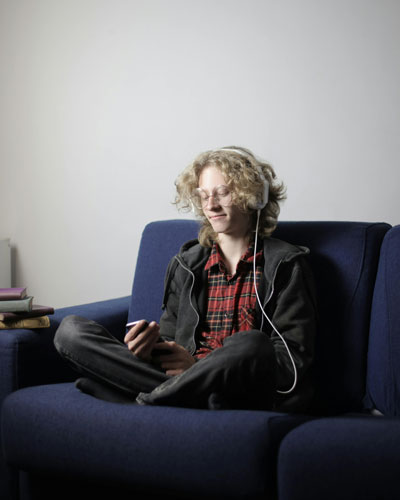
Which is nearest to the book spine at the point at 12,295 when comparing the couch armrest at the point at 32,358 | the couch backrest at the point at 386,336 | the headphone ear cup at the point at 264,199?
the couch armrest at the point at 32,358

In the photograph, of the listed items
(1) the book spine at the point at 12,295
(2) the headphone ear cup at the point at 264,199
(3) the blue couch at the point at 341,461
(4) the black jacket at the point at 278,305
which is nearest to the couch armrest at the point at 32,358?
(1) the book spine at the point at 12,295

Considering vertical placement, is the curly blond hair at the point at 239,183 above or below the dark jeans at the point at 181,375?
above

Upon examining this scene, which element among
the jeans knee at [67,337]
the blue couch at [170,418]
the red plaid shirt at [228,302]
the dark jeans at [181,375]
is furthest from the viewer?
the red plaid shirt at [228,302]

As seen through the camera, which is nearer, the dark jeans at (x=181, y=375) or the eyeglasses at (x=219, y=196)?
the dark jeans at (x=181, y=375)

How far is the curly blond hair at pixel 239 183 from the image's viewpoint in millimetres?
1866

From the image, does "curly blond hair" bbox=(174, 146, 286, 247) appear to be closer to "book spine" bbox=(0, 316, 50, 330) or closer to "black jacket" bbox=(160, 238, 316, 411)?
"black jacket" bbox=(160, 238, 316, 411)

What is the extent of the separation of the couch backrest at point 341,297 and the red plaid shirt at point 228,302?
0.21 meters

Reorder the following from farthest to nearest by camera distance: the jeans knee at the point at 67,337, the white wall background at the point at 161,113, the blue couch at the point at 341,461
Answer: the white wall background at the point at 161,113
the jeans knee at the point at 67,337
the blue couch at the point at 341,461

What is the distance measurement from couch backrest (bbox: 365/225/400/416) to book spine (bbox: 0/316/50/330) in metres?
0.97

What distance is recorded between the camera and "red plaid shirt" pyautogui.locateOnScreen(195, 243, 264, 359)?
182 cm

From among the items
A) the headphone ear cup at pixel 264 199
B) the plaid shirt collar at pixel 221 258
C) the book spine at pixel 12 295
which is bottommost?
the book spine at pixel 12 295

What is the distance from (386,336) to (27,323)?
1.05m

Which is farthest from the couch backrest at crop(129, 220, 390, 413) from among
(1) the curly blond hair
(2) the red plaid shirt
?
(2) the red plaid shirt

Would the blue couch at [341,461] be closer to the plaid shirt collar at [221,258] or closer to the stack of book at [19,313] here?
the plaid shirt collar at [221,258]
